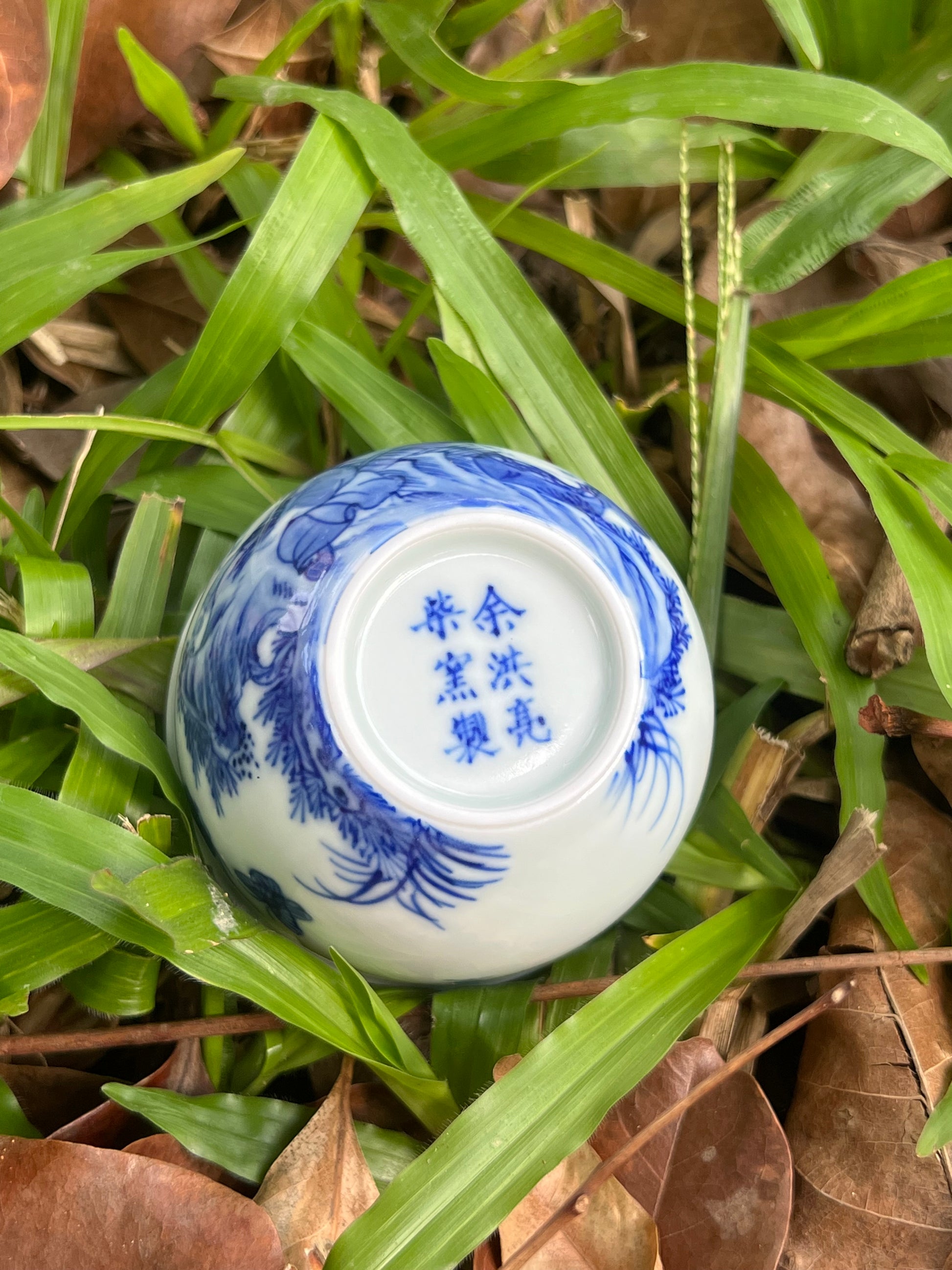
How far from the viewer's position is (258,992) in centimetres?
96

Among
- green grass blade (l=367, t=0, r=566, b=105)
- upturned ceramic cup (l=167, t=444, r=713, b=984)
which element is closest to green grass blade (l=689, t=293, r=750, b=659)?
upturned ceramic cup (l=167, t=444, r=713, b=984)

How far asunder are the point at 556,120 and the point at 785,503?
1.66 ft

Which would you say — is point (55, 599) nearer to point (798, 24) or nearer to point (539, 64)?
point (539, 64)

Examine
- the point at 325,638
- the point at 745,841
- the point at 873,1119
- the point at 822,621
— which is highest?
the point at 325,638

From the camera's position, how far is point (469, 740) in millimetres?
846

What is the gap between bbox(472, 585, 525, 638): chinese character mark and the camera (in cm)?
87

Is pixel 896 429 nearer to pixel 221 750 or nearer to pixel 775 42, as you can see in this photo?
pixel 775 42

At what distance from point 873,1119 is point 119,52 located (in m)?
1.47

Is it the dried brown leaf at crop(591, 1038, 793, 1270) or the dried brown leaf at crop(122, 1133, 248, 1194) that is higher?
the dried brown leaf at crop(122, 1133, 248, 1194)

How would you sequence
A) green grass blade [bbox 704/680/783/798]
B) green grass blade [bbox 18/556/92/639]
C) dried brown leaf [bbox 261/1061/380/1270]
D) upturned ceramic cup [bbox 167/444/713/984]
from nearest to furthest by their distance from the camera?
upturned ceramic cup [bbox 167/444/713/984] → dried brown leaf [bbox 261/1061/380/1270] → green grass blade [bbox 18/556/92/639] → green grass blade [bbox 704/680/783/798]

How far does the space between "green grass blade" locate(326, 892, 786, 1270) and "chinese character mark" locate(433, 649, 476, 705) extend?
345mm

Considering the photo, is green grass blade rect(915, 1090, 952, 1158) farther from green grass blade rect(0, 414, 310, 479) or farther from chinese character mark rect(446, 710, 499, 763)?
green grass blade rect(0, 414, 310, 479)

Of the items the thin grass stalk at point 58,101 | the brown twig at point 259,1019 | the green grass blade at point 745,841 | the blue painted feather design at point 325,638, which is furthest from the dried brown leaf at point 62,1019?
the thin grass stalk at point 58,101

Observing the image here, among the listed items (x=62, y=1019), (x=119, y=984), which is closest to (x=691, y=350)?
(x=119, y=984)
